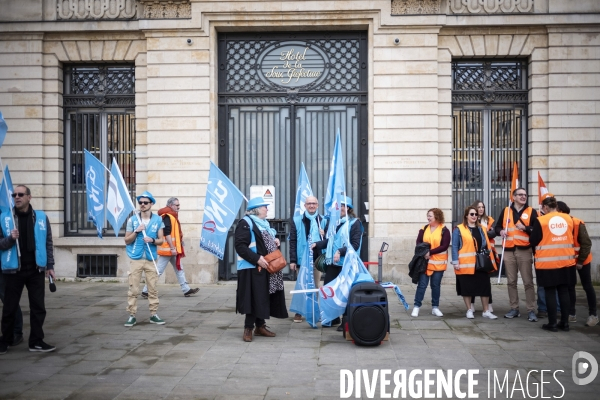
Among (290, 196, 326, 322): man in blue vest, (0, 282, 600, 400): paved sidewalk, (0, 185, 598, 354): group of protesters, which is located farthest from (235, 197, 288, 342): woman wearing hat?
(290, 196, 326, 322): man in blue vest

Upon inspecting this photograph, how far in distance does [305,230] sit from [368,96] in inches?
208

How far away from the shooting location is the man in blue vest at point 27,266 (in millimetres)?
8352

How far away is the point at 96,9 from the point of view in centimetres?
1505

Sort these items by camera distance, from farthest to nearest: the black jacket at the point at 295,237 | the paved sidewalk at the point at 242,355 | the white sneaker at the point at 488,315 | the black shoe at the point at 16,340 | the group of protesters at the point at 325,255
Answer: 1. the white sneaker at the point at 488,315
2. the black jacket at the point at 295,237
3. the black shoe at the point at 16,340
4. the group of protesters at the point at 325,255
5. the paved sidewalk at the point at 242,355

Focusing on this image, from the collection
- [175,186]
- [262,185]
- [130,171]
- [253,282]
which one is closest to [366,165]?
[262,185]

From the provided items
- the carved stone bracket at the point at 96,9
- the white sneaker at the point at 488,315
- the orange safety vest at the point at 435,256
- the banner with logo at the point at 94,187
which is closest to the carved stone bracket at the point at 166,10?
the carved stone bracket at the point at 96,9

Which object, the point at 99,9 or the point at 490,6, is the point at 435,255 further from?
the point at 99,9

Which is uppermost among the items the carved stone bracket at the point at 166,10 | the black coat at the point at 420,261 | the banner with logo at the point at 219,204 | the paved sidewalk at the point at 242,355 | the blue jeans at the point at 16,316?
the carved stone bracket at the point at 166,10

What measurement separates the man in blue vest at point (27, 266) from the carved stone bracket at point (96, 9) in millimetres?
7667

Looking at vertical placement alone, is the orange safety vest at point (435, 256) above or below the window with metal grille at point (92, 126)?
below

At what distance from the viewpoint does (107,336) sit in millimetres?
9375

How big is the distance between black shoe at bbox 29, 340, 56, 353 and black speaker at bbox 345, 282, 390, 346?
3.68 m

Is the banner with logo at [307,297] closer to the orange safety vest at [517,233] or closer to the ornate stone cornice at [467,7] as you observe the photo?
the orange safety vest at [517,233]

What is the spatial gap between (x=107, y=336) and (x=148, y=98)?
22.3 feet
